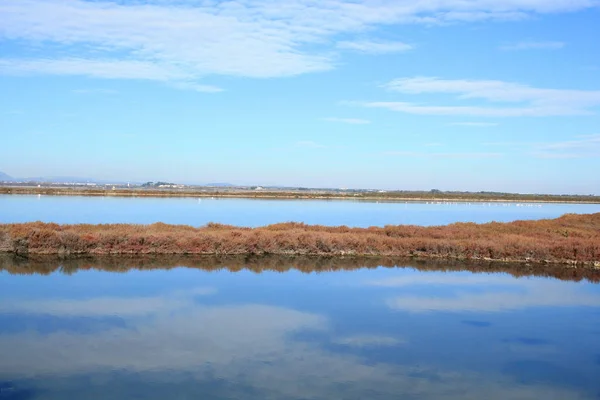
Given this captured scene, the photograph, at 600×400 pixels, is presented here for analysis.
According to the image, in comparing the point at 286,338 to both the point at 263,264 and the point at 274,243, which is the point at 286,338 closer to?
the point at 263,264

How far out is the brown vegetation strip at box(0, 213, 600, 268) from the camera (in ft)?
75.8

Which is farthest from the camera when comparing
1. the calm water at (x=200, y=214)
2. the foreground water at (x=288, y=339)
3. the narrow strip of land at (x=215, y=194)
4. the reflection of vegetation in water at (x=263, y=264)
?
the narrow strip of land at (x=215, y=194)

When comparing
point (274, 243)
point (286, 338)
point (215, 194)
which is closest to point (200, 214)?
point (274, 243)

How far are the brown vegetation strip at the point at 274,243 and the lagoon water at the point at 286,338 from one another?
11.4ft

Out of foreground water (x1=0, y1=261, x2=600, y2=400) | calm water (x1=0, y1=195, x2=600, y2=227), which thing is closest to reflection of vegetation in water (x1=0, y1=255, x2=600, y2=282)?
foreground water (x1=0, y1=261, x2=600, y2=400)

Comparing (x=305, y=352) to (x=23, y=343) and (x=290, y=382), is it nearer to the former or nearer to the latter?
(x=290, y=382)

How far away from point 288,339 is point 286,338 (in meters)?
0.08

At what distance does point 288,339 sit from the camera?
12281 millimetres

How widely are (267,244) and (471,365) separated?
48.2ft

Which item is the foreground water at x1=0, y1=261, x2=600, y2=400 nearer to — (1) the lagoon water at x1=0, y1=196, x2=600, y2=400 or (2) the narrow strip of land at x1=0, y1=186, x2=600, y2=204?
(1) the lagoon water at x1=0, y1=196, x2=600, y2=400

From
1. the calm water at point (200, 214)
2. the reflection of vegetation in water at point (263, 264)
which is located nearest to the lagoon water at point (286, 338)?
the reflection of vegetation in water at point (263, 264)

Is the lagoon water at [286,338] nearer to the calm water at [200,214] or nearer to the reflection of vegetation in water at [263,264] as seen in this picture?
the reflection of vegetation in water at [263,264]

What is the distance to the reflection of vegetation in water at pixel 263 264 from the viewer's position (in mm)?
20453

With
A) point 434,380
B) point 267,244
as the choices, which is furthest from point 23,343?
point 267,244
